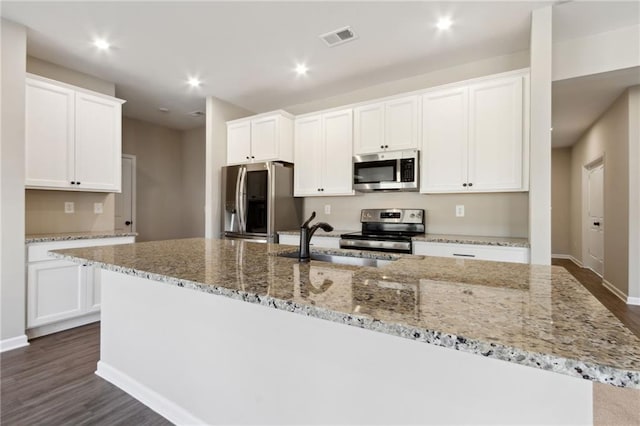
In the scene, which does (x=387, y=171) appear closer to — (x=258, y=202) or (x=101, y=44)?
(x=258, y=202)

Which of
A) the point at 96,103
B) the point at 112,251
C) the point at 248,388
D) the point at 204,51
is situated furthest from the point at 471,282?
the point at 96,103

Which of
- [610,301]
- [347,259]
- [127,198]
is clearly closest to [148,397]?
[347,259]

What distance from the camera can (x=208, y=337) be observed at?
1556mm

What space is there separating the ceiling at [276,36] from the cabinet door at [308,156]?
48 centimetres

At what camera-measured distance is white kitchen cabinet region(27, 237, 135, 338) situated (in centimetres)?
280

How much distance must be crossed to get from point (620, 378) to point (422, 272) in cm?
75

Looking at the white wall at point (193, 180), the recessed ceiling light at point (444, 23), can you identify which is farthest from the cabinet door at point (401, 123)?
the white wall at point (193, 180)

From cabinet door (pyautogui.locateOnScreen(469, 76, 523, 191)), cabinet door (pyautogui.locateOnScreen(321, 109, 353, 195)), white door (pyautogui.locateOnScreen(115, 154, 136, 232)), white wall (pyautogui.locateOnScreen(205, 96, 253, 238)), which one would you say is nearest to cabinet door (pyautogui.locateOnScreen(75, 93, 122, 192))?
white wall (pyautogui.locateOnScreen(205, 96, 253, 238))

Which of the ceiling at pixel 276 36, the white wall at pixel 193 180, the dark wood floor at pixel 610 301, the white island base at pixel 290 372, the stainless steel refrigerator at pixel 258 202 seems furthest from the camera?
the white wall at pixel 193 180

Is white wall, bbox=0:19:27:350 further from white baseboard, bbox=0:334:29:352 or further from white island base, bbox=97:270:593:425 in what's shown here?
white island base, bbox=97:270:593:425

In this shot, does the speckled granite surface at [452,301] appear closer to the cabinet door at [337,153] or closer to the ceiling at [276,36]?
the ceiling at [276,36]

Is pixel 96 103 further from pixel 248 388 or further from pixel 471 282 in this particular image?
pixel 471 282

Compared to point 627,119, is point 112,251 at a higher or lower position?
lower

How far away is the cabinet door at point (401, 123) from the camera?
3.35 meters
